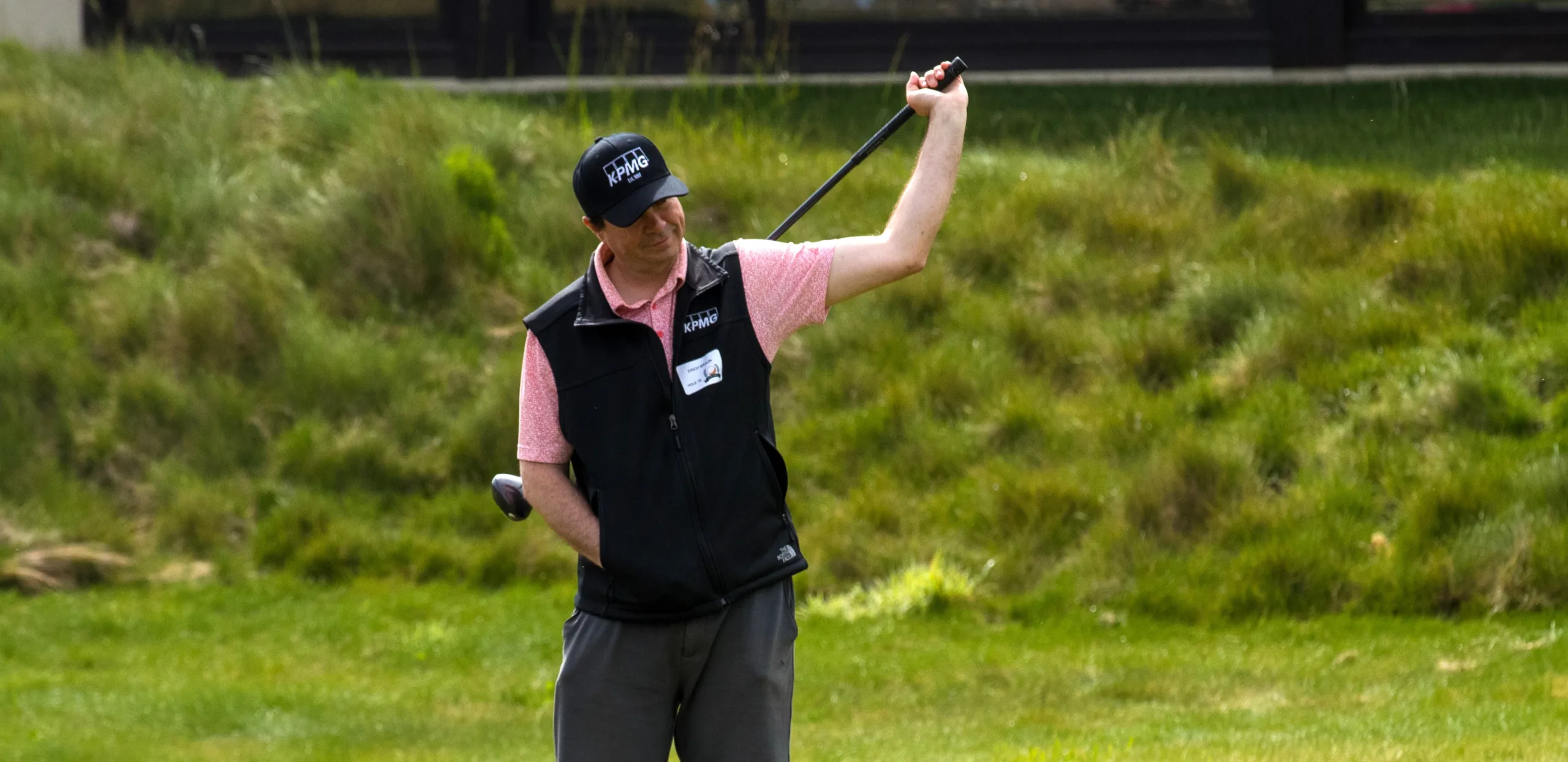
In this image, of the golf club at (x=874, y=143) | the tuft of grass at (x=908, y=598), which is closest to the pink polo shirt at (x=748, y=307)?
the golf club at (x=874, y=143)

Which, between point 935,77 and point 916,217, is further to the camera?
point 935,77

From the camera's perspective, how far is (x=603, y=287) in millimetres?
4121

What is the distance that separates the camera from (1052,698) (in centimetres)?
817

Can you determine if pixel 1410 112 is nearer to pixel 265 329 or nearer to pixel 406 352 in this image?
pixel 406 352

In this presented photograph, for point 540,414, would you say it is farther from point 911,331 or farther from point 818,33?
A: point 818,33

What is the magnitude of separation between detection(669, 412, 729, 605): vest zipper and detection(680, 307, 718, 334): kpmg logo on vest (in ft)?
0.62

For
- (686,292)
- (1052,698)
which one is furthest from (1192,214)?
(686,292)

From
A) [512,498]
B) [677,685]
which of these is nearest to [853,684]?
[512,498]

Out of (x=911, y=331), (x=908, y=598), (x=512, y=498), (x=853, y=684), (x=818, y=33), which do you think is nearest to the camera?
(x=512, y=498)

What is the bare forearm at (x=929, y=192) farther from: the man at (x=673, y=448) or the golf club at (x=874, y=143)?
the golf club at (x=874, y=143)

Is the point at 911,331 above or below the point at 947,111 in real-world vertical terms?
below

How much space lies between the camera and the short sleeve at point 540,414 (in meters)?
4.12

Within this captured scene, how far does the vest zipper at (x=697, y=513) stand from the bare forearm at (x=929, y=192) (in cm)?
60

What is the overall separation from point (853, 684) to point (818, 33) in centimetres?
757
